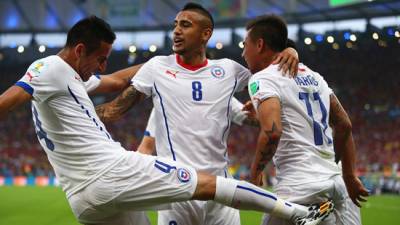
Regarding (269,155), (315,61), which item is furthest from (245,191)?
(315,61)

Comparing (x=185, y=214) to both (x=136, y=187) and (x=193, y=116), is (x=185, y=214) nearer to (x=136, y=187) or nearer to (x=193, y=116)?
(x=136, y=187)

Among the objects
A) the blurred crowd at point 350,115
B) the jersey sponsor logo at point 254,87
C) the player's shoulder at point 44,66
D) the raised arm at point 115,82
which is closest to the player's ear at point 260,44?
the jersey sponsor logo at point 254,87

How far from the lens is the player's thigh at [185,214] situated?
380 centimetres

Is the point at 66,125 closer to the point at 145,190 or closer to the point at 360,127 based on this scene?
the point at 145,190

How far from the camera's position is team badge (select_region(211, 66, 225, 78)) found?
4199 millimetres

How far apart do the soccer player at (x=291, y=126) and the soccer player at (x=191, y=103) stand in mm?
247

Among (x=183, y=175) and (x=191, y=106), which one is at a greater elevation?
(x=191, y=106)

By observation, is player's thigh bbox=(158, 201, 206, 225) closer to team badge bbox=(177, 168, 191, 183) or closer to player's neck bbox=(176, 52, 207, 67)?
team badge bbox=(177, 168, 191, 183)

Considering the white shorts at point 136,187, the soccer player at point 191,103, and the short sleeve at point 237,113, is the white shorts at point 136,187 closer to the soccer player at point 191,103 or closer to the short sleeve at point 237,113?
the soccer player at point 191,103

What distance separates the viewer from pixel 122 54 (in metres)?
38.8

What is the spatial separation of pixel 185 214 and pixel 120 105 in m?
→ 1.09

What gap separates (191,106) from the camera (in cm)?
403

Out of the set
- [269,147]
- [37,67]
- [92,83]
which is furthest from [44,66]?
[269,147]

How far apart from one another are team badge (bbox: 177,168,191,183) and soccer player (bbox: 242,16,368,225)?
0.50m
